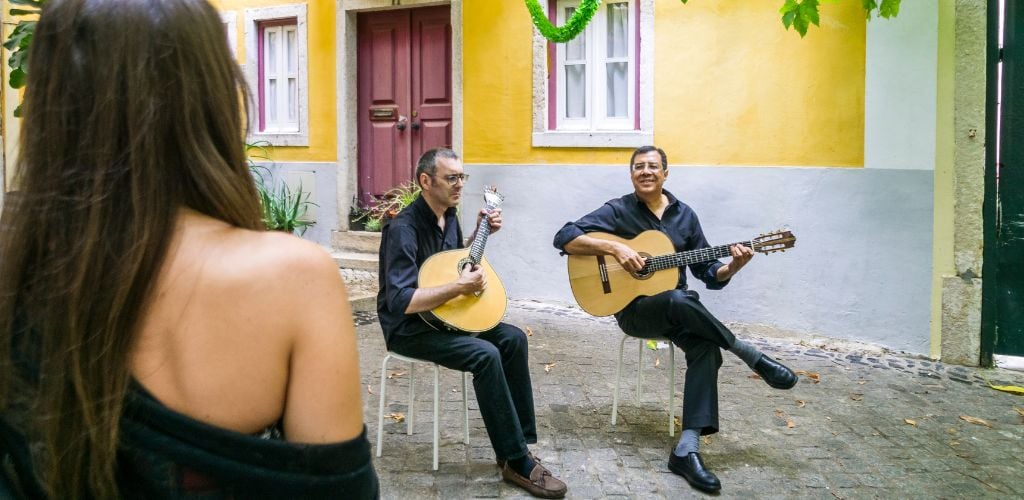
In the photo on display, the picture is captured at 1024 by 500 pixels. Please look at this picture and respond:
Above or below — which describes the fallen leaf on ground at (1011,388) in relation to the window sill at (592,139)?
below

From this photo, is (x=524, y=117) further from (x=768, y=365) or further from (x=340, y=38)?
(x=768, y=365)

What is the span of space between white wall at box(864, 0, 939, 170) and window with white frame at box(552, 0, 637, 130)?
2.05 m

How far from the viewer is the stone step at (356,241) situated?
8953 mm

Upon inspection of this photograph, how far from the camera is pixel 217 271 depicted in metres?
1.04

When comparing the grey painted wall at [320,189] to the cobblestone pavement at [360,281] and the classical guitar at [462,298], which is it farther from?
the classical guitar at [462,298]

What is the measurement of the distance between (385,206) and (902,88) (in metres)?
5.22

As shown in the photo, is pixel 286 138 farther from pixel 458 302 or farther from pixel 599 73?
pixel 458 302

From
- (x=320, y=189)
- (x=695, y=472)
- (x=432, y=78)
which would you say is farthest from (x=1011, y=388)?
(x=320, y=189)

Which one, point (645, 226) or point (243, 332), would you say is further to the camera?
point (645, 226)

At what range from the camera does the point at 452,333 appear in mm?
3801

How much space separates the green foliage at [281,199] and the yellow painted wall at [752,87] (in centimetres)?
323

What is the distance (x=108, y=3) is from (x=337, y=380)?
0.56 m

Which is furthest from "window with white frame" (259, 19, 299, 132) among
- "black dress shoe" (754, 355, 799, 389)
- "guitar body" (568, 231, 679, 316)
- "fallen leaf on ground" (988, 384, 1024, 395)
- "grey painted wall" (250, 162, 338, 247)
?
"fallen leaf on ground" (988, 384, 1024, 395)

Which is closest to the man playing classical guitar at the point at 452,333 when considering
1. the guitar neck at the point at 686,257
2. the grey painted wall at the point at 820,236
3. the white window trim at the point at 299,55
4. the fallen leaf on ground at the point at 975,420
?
the guitar neck at the point at 686,257
